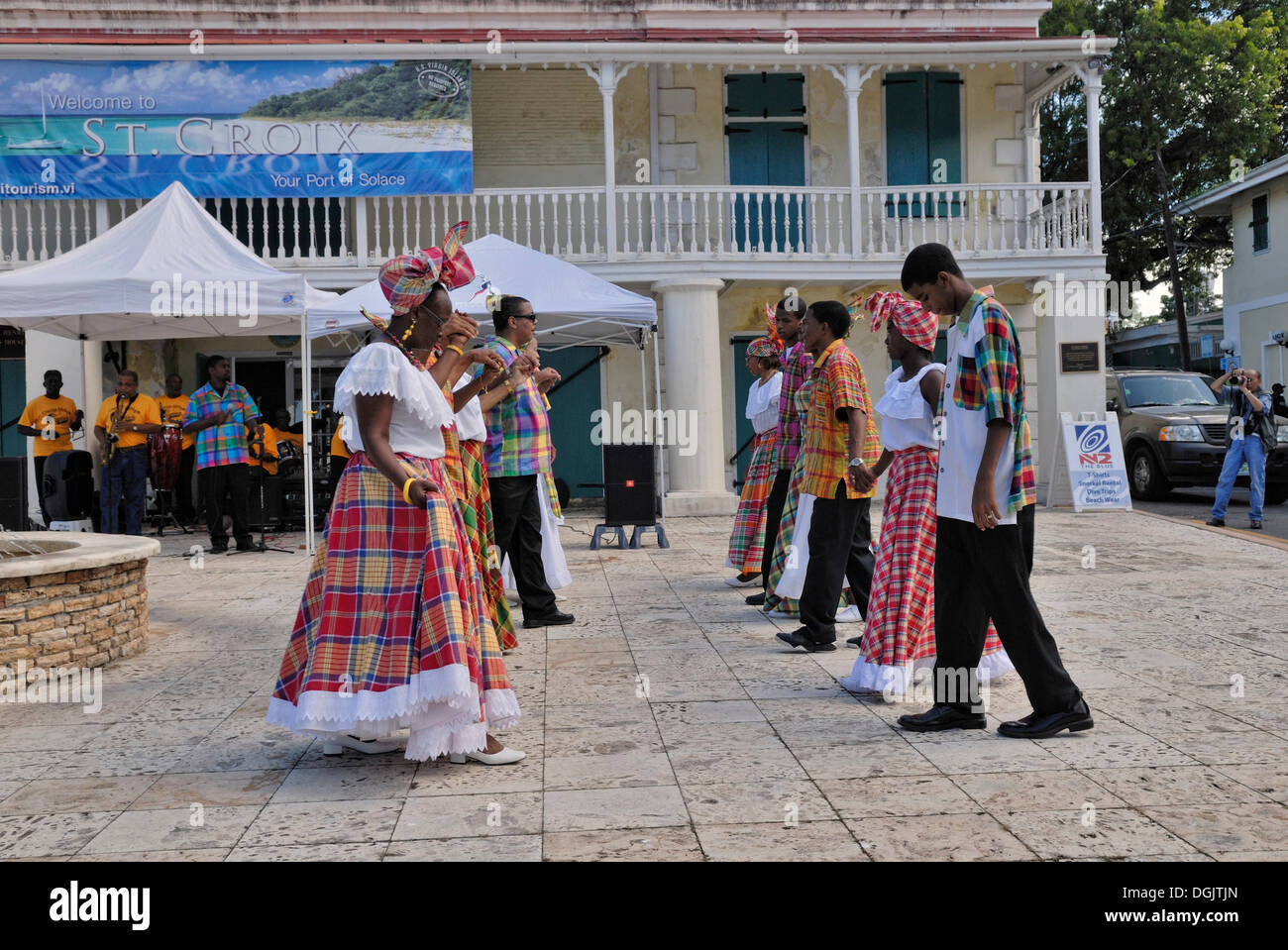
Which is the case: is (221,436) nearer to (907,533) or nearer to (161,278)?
(161,278)

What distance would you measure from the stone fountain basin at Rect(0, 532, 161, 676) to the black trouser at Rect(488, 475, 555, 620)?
1.98 m

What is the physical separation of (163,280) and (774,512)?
17.5ft

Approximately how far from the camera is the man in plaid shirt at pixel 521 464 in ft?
22.1

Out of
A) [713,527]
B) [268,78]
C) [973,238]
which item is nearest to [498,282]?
[713,527]

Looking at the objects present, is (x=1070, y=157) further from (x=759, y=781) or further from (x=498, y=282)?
(x=759, y=781)

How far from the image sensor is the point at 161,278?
370 inches

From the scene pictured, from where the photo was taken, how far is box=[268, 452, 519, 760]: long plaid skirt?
400cm

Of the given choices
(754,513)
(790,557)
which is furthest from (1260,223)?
(790,557)

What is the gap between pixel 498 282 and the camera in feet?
34.0

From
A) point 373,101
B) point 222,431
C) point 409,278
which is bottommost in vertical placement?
point 222,431

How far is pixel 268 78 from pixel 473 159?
288 cm

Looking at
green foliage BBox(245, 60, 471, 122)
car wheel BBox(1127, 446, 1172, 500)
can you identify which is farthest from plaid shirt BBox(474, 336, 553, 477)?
car wheel BBox(1127, 446, 1172, 500)

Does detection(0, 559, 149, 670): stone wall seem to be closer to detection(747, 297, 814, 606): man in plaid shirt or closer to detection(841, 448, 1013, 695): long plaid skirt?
detection(747, 297, 814, 606): man in plaid shirt

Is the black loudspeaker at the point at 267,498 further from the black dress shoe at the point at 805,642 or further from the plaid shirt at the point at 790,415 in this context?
the black dress shoe at the point at 805,642
